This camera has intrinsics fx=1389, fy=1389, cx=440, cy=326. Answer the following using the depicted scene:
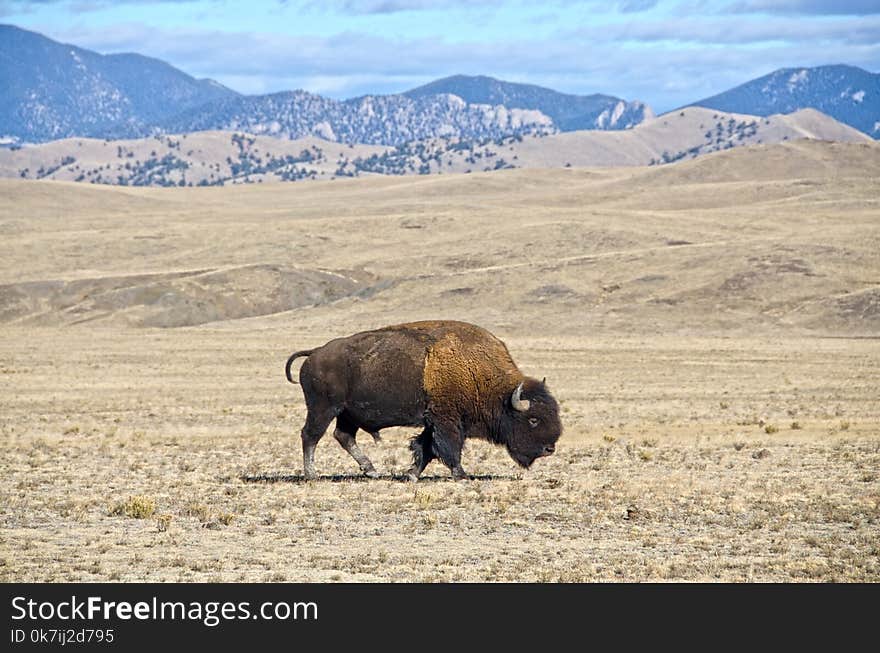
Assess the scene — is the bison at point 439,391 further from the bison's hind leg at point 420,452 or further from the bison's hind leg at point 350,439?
the bison's hind leg at point 350,439

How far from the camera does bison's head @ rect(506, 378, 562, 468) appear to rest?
1805 centimetres

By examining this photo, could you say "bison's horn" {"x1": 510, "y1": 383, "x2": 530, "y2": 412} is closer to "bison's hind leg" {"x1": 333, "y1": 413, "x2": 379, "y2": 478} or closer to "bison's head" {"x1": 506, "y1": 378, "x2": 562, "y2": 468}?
"bison's head" {"x1": 506, "y1": 378, "x2": 562, "y2": 468}

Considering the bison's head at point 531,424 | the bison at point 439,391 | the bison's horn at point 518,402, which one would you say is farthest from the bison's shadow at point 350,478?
the bison's horn at point 518,402

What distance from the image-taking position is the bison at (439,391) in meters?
18.1

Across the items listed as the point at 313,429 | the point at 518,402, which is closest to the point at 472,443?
the point at 313,429

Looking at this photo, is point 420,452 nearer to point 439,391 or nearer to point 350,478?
point 439,391

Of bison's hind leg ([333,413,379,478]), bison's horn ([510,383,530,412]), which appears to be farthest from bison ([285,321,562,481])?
bison's hind leg ([333,413,379,478])

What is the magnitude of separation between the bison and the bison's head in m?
0.01

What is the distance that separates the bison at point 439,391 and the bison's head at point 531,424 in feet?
0.04

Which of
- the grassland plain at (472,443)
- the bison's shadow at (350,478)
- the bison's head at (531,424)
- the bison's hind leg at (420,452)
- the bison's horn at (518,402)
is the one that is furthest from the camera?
the bison's shadow at (350,478)

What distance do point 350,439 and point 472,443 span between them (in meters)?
5.94
